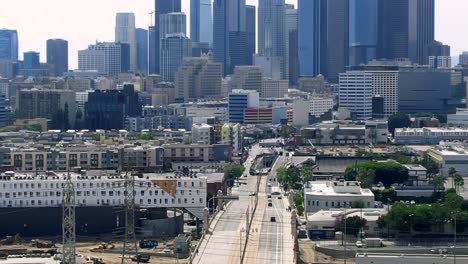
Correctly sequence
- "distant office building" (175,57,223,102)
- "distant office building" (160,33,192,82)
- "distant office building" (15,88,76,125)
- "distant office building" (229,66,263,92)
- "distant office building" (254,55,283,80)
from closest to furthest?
1. "distant office building" (15,88,76,125)
2. "distant office building" (175,57,223,102)
3. "distant office building" (229,66,263,92)
4. "distant office building" (160,33,192,82)
5. "distant office building" (254,55,283,80)

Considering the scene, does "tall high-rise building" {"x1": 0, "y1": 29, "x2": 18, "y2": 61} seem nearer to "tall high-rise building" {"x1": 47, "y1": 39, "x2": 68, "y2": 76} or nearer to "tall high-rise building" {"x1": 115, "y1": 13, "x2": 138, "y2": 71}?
"tall high-rise building" {"x1": 47, "y1": 39, "x2": 68, "y2": 76}

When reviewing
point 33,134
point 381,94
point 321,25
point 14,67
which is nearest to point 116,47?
point 14,67

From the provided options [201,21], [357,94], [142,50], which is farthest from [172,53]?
[142,50]

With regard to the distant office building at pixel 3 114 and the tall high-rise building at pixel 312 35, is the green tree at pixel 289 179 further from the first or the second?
the tall high-rise building at pixel 312 35

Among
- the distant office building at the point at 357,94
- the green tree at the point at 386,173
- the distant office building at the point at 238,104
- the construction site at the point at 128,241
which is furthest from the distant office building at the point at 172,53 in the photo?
the construction site at the point at 128,241

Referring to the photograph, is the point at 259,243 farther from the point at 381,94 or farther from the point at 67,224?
the point at 381,94

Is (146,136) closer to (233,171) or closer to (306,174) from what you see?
(233,171)

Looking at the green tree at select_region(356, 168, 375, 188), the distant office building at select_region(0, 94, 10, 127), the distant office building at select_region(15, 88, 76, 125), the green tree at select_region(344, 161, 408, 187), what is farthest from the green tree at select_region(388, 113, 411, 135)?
the green tree at select_region(356, 168, 375, 188)
